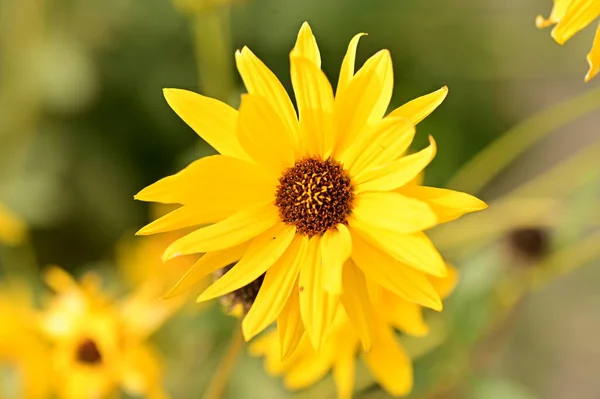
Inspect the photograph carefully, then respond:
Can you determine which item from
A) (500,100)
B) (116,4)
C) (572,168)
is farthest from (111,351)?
(500,100)

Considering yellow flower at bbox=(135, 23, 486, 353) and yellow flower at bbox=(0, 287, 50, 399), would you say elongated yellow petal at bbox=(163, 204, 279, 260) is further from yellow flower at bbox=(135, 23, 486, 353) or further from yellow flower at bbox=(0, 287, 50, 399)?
yellow flower at bbox=(0, 287, 50, 399)

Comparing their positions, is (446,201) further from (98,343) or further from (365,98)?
(98,343)

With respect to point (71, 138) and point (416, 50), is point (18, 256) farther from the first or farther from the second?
point (416, 50)

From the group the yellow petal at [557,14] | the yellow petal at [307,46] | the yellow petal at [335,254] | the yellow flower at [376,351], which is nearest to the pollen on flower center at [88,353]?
the yellow flower at [376,351]

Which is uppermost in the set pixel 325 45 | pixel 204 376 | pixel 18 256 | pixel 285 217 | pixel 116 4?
pixel 285 217

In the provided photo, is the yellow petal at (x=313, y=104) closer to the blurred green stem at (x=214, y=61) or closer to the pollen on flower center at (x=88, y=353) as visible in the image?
the pollen on flower center at (x=88, y=353)

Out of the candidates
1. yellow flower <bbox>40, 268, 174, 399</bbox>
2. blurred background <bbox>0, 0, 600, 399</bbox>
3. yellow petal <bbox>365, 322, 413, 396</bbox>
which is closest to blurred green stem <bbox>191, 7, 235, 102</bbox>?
blurred background <bbox>0, 0, 600, 399</bbox>

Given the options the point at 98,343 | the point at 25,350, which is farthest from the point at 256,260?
the point at 25,350
